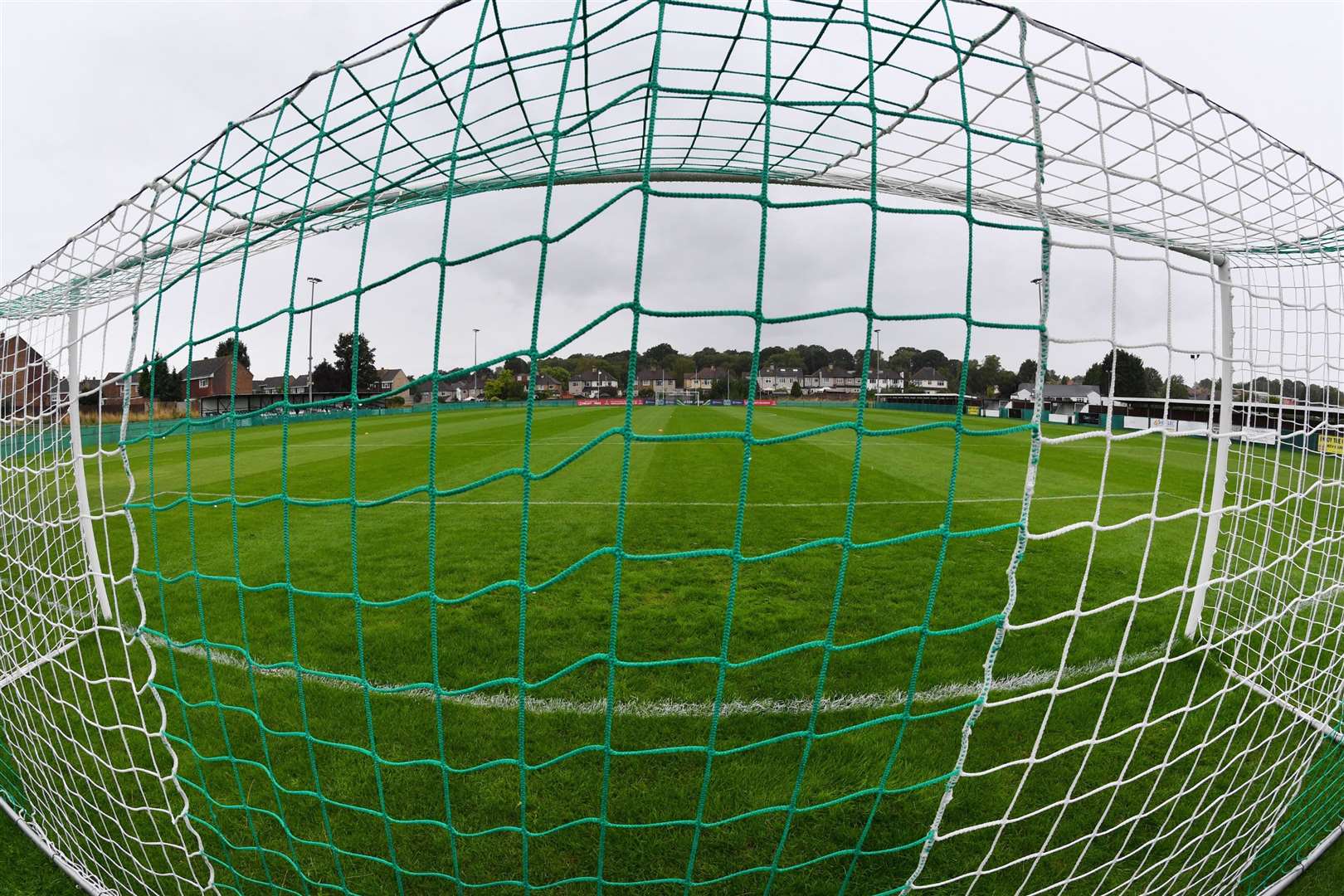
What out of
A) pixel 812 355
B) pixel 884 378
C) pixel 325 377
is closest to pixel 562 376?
pixel 325 377

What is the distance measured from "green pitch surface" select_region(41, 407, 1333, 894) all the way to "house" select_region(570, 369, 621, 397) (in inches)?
1903

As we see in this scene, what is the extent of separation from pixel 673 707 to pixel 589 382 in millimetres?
54640

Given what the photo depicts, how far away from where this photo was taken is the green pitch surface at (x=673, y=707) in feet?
5.86

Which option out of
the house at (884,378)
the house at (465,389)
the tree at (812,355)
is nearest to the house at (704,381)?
the house at (465,389)

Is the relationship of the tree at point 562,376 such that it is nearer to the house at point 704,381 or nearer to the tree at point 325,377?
the house at point 704,381

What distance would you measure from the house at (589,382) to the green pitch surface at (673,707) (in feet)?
159

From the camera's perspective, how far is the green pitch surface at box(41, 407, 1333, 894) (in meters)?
1.79

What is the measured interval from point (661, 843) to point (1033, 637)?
233 centimetres

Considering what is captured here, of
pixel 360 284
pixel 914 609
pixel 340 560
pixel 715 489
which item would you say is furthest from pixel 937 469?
pixel 360 284

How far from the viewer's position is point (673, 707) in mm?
2646

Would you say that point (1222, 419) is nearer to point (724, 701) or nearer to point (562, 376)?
point (724, 701)

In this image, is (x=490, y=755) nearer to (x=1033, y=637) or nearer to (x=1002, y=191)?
(x=1033, y=637)

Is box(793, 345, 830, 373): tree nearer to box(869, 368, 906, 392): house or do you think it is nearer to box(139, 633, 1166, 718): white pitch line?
box(869, 368, 906, 392): house

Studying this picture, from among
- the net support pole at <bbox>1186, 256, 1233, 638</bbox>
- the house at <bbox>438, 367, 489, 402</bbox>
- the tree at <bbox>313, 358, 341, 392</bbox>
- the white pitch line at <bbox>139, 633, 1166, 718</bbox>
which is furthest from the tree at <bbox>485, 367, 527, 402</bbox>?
the net support pole at <bbox>1186, 256, 1233, 638</bbox>
